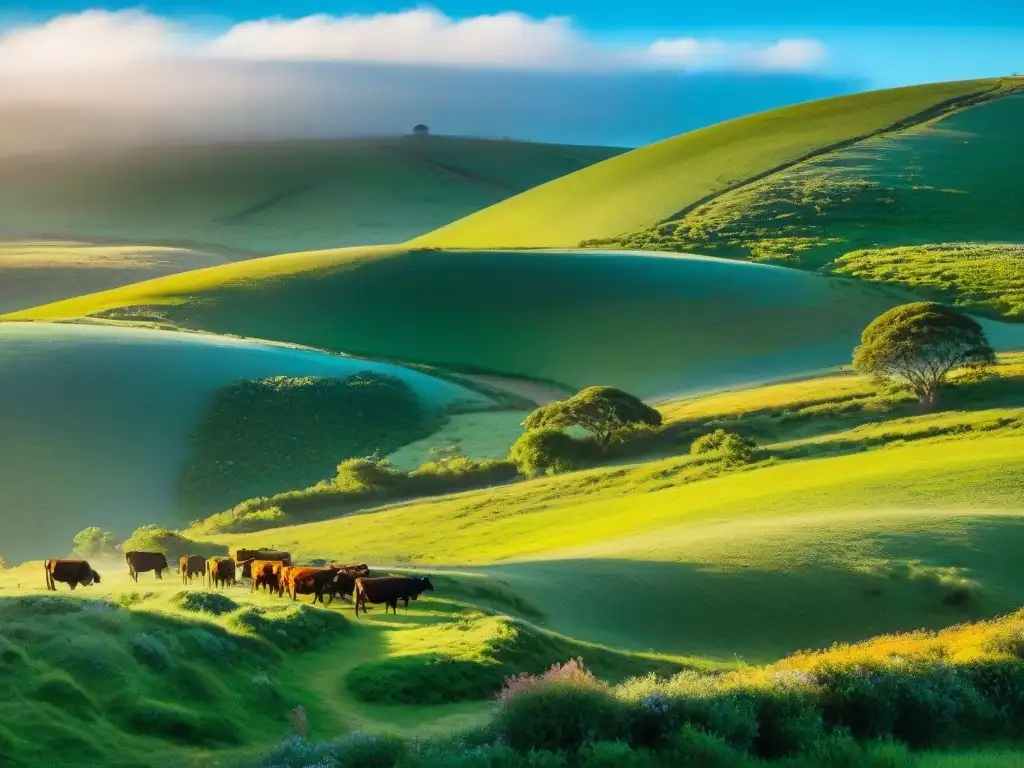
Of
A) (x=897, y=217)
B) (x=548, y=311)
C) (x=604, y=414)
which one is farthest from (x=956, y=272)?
(x=604, y=414)

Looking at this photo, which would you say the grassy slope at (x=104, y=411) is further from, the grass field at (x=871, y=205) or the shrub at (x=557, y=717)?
the grass field at (x=871, y=205)

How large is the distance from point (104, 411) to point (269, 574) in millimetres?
42972

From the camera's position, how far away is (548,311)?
95.3m

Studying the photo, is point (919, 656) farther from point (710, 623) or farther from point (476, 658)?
point (710, 623)

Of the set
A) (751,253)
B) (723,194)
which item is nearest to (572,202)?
(723,194)

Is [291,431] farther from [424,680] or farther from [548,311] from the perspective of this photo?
[424,680]

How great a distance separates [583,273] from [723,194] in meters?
36.0

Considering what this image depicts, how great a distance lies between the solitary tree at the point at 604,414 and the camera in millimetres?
61688

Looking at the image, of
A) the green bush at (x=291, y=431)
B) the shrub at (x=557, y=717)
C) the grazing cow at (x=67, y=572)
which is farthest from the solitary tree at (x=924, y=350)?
the shrub at (x=557, y=717)

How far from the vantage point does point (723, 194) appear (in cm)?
13362

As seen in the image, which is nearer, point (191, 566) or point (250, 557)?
point (191, 566)

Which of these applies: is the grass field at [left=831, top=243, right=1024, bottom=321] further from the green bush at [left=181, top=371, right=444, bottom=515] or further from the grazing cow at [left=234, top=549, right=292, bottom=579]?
the grazing cow at [left=234, top=549, right=292, bottom=579]

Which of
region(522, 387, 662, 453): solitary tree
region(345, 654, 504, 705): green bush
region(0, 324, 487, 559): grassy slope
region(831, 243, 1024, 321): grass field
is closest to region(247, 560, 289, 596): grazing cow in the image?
region(345, 654, 504, 705): green bush

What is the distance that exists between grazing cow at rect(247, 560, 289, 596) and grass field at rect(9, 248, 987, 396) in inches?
2090
